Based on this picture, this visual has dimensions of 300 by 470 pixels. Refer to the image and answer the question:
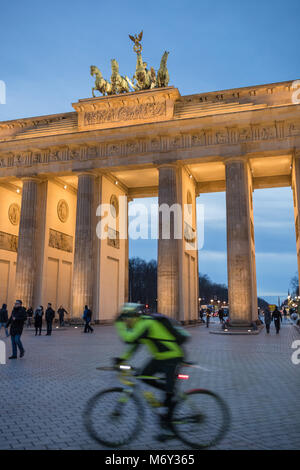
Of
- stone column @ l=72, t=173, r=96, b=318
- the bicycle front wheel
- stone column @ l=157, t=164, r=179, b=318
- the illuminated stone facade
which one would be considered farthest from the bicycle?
stone column @ l=72, t=173, r=96, b=318

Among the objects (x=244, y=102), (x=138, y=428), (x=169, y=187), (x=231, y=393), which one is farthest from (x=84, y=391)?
(x=244, y=102)

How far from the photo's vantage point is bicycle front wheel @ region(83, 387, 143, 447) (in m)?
5.06

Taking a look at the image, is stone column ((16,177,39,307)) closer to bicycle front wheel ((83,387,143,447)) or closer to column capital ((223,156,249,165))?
column capital ((223,156,249,165))

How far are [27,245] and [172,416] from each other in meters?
30.0

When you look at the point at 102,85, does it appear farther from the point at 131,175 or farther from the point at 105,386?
the point at 105,386

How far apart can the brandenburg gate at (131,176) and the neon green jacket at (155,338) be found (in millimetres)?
23330

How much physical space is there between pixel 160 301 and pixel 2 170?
17806 millimetres

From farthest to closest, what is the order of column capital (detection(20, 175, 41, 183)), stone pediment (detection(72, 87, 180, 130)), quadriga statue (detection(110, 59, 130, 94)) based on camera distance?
quadriga statue (detection(110, 59, 130, 94))
column capital (detection(20, 175, 41, 183))
stone pediment (detection(72, 87, 180, 130))

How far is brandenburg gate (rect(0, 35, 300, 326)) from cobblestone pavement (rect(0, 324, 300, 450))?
634 inches

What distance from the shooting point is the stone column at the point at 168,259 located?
29.3 meters

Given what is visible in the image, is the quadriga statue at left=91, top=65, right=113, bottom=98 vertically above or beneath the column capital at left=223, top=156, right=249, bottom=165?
above

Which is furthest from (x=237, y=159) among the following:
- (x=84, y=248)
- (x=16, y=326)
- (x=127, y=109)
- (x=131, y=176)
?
(x=16, y=326)

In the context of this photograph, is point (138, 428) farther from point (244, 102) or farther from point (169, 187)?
point (244, 102)

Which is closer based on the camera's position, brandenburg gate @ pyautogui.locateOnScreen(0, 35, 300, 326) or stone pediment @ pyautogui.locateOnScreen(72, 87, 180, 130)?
brandenburg gate @ pyautogui.locateOnScreen(0, 35, 300, 326)
